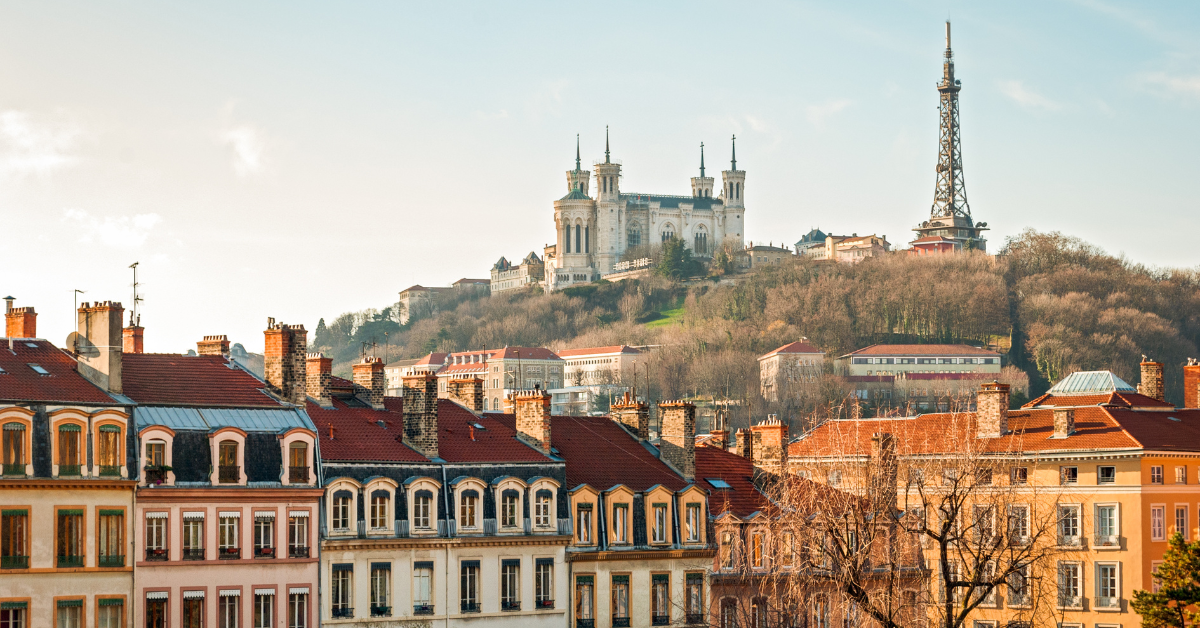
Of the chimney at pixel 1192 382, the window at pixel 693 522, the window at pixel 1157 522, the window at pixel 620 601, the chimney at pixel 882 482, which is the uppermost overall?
the chimney at pixel 1192 382

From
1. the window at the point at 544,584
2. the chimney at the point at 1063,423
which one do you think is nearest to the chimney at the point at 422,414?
the window at the point at 544,584

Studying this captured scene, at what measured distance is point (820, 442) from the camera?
64.8m

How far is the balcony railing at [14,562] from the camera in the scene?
3950cm

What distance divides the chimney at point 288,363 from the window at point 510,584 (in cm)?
639

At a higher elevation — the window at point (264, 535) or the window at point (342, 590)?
the window at point (264, 535)

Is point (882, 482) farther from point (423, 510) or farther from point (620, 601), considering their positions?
point (423, 510)

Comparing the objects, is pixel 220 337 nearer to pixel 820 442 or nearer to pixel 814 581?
pixel 814 581

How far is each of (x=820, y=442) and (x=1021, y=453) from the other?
7.88 meters

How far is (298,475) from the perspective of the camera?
43.5m

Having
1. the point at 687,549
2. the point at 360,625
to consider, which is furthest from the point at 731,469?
the point at 360,625

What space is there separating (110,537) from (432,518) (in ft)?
26.0

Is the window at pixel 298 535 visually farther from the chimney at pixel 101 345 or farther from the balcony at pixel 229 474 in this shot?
the chimney at pixel 101 345

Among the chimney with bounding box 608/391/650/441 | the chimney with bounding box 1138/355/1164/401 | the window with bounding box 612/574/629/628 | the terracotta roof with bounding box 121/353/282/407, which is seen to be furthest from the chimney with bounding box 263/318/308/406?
the chimney with bounding box 1138/355/1164/401

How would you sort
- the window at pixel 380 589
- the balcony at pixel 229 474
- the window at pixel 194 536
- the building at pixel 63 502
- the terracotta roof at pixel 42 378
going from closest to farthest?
the building at pixel 63 502
the terracotta roof at pixel 42 378
the window at pixel 194 536
the balcony at pixel 229 474
the window at pixel 380 589
